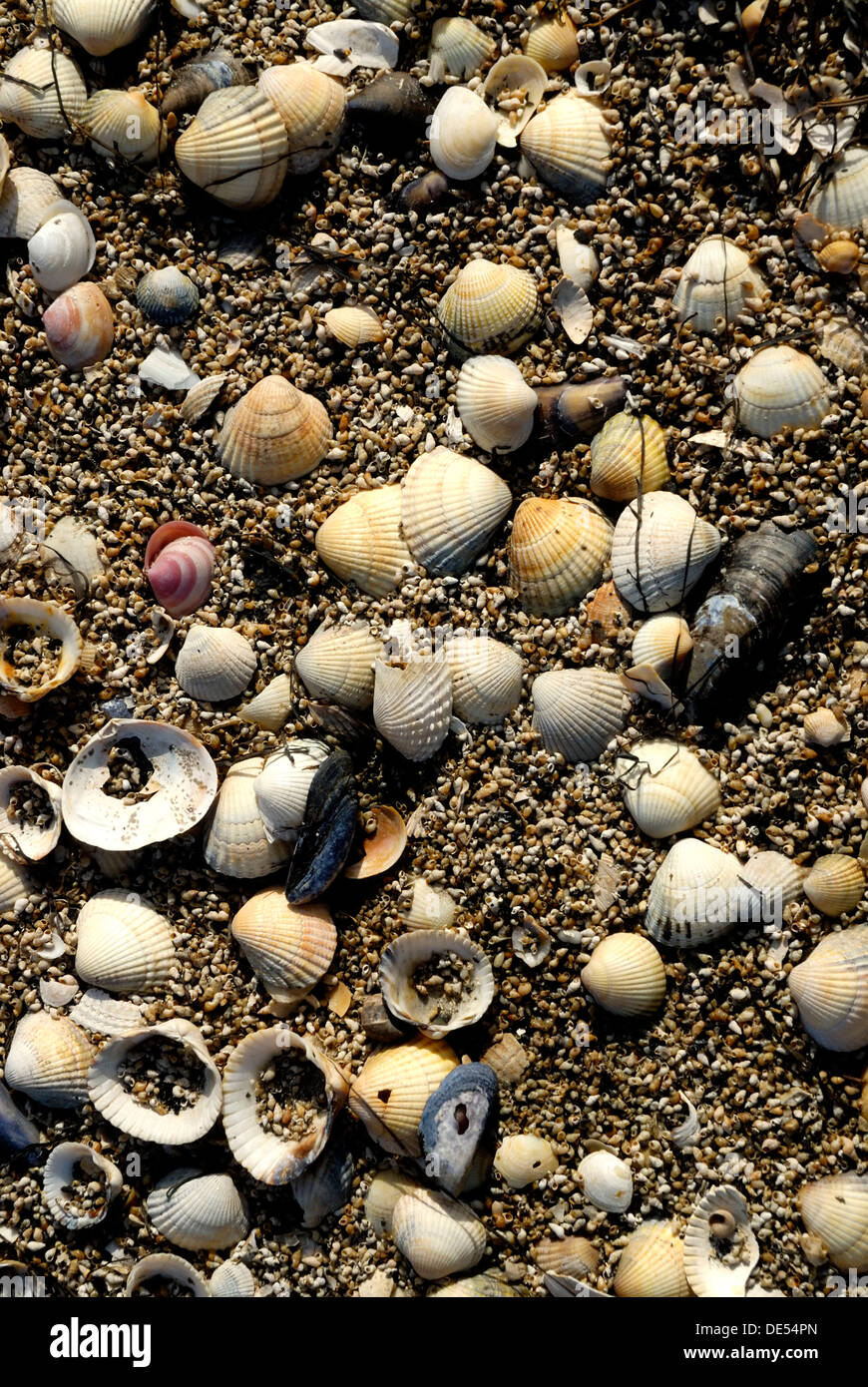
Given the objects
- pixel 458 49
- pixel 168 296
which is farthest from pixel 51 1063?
pixel 458 49

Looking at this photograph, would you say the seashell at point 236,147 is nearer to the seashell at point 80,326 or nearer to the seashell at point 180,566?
the seashell at point 80,326

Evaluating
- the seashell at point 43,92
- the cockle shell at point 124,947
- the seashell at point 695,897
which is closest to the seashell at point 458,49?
the seashell at point 43,92

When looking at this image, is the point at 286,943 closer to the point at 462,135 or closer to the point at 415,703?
the point at 415,703

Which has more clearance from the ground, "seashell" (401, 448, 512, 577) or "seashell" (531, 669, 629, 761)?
"seashell" (401, 448, 512, 577)

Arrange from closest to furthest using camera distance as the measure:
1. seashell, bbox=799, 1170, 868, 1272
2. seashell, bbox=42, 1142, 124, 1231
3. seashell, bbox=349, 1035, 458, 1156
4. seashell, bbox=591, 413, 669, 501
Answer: seashell, bbox=799, 1170, 868, 1272, seashell, bbox=349, 1035, 458, 1156, seashell, bbox=591, 413, 669, 501, seashell, bbox=42, 1142, 124, 1231

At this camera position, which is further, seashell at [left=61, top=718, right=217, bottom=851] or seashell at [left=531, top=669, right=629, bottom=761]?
seashell at [left=61, top=718, right=217, bottom=851]

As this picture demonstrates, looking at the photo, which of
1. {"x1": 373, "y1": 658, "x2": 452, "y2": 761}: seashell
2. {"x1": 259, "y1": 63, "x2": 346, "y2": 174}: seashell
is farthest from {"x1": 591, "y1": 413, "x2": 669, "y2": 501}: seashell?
{"x1": 259, "y1": 63, "x2": 346, "y2": 174}: seashell

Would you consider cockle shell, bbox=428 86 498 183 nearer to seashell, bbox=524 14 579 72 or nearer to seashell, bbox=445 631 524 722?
seashell, bbox=524 14 579 72
